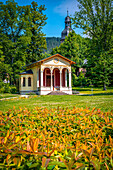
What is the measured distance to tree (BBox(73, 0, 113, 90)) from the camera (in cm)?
2998

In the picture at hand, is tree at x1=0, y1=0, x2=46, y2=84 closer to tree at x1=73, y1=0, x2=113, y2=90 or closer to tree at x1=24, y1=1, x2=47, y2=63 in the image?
tree at x1=24, y1=1, x2=47, y2=63

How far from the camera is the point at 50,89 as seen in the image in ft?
83.4

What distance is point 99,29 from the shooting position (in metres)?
30.6

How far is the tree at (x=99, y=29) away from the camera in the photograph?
30.0 m

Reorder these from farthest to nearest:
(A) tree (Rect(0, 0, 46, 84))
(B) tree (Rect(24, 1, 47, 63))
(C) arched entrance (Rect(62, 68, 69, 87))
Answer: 1. (B) tree (Rect(24, 1, 47, 63))
2. (A) tree (Rect(0, 0, 46, 84))
3. (C) arched entrance (Rect(62, 68, 69, 87))

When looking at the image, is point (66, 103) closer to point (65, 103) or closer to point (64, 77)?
point (65, 103)

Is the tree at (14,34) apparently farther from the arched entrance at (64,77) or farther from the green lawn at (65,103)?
the green lawn at (65,103)

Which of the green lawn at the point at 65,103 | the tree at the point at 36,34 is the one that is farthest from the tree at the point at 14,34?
the green lawn at the point at 65,103

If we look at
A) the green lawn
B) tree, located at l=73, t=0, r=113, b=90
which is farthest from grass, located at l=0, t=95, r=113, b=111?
tree, located at l=73, t=0, r=113, b=90

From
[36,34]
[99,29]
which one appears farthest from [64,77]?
[36,34]

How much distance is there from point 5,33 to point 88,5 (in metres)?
16.2

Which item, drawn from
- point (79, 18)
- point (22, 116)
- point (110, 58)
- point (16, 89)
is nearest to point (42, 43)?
point (79, 18)

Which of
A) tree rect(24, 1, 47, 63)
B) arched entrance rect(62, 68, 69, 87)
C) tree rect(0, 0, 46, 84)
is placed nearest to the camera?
arched entrance rect(62, 68, 69, 87)

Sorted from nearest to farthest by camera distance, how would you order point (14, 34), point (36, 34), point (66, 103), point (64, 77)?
point (66, 103)
point (64, 77)
point (14, 34)
point (36, 34)
